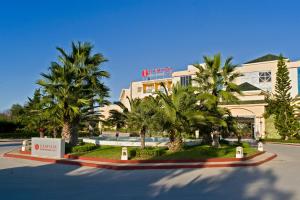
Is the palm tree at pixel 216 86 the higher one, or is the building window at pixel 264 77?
the building window at pixel 264 77

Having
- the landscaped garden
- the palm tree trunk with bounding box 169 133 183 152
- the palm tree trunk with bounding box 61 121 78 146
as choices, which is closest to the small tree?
the landscaped garden

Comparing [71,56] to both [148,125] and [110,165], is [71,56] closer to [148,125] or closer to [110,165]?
[148,125]

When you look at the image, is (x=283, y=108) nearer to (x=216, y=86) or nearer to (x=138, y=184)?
(x=216, y=86)

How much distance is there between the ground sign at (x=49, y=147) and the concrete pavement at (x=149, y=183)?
3.57m

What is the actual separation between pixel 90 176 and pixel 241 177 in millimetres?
6476

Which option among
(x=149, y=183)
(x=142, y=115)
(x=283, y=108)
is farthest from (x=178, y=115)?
(x=283, y=108)

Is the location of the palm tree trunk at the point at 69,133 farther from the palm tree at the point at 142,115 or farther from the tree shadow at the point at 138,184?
the tree shadow at the point at 138,184

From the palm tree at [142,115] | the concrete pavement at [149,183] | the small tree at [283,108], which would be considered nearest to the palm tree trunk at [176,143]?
the palm tree at [142,115]

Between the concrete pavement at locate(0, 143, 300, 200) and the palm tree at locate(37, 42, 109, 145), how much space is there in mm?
6629

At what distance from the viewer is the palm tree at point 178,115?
20.8 m

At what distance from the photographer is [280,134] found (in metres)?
46.6

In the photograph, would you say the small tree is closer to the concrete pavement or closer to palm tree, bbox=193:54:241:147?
palm tree, bbox=193:54:241:147

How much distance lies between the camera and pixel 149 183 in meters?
13.1

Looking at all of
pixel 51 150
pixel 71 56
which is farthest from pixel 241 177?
pixel 71 56
